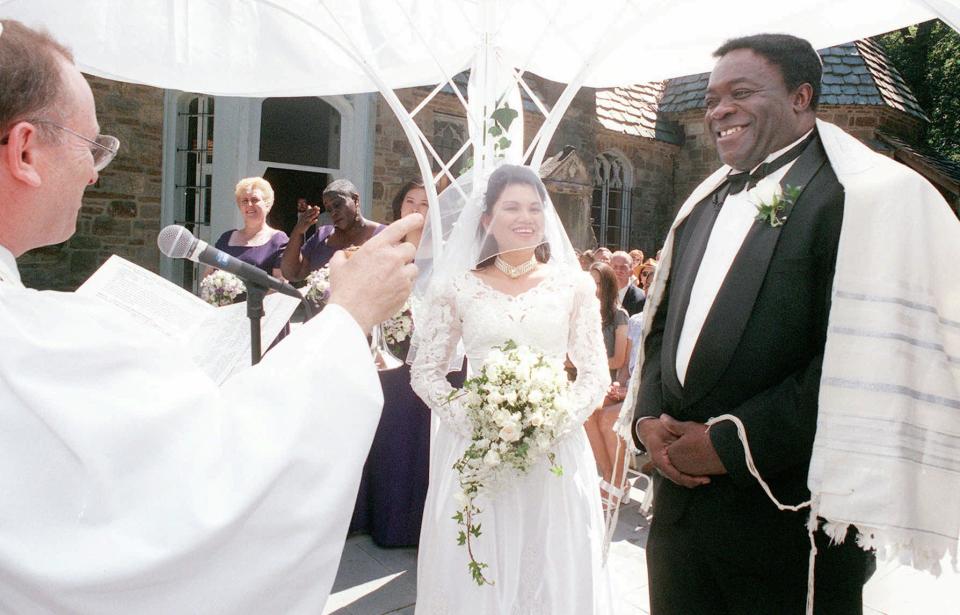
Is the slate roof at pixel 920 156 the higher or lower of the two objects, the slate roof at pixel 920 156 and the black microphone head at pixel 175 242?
the higher

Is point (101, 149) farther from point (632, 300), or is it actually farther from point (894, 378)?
point (632, 300)

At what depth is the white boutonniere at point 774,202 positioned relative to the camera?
1921mm

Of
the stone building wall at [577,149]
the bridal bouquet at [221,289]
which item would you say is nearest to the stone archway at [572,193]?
the stone building wall at [577,149]

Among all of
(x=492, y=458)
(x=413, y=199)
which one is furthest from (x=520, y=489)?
(x=413, y=199)

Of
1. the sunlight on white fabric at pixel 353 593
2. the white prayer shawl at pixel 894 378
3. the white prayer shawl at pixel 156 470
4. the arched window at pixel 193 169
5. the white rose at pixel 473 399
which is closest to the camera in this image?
the white prayer shawl at pixel 156 470

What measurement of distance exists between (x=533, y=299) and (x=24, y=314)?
2227 mm

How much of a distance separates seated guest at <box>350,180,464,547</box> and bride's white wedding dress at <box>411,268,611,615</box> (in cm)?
116

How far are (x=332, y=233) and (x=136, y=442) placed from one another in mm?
4215

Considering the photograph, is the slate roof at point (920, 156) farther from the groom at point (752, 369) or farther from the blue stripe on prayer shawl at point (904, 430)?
the blue stripe on prayer shawl at point (904, 430)

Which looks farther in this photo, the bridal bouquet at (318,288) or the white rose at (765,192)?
the bridal bouquet at (318,288)

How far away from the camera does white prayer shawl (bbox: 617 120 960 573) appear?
1698mm

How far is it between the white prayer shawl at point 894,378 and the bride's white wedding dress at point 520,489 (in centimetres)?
124

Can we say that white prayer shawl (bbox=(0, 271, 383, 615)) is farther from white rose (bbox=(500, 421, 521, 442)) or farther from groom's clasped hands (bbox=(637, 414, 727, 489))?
white rose (bbox=(500, 421, 521, 442))

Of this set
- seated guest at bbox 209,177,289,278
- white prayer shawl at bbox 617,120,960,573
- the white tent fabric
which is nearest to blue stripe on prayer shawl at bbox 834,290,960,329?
white prayer shawl at bbox 617,120,960,573
